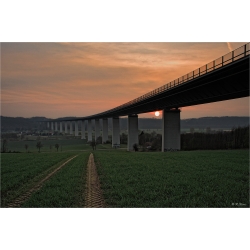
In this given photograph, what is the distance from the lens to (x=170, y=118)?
37.1 metres

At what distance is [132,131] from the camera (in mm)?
51531

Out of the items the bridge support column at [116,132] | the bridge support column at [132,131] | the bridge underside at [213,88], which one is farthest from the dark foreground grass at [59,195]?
the bridge support column at [116,132]

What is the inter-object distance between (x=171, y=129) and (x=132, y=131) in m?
15.1

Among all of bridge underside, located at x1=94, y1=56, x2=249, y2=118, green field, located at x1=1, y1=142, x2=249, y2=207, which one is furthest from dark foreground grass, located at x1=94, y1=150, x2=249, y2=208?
bridge underside, located at x1=94, y1=56, x2=249, y2=118

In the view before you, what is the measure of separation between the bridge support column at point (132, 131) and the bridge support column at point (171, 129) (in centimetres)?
1475

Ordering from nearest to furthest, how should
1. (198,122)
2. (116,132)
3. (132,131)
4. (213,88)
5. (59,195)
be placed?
1. (59,195)
2. (198,122)
3. (213,88)
4. (132,131)
5. (116,132)

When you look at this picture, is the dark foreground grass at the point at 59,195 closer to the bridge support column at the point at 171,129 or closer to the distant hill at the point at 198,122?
the distant hill at the point at 198,122

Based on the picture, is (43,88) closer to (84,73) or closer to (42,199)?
(84,73)

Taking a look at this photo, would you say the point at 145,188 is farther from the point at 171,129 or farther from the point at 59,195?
the point at 171,129

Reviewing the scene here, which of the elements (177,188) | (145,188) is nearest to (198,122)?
(177,188)

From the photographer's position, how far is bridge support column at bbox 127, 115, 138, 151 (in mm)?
51469

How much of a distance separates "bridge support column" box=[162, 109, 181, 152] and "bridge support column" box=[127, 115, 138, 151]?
48.4 ft
